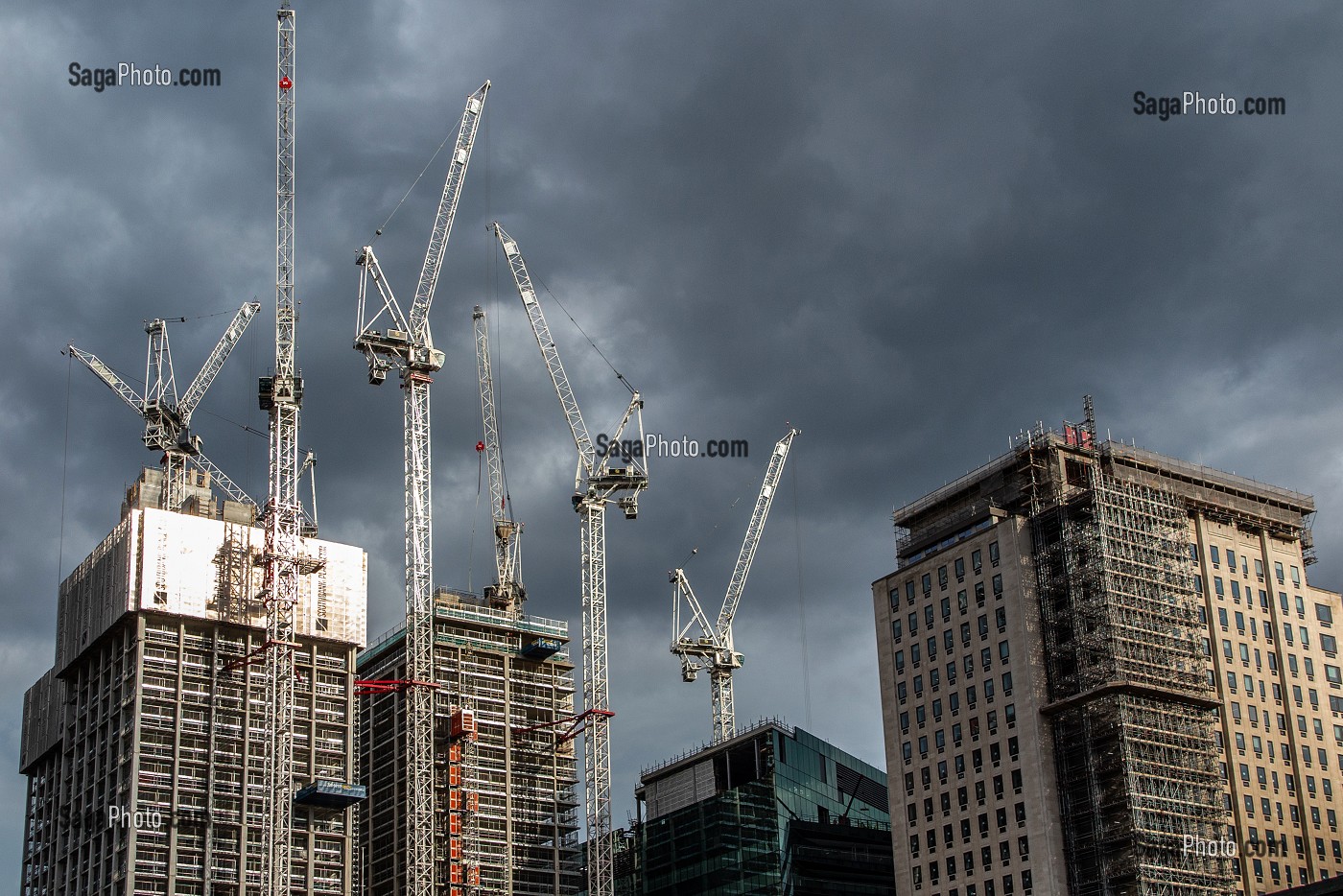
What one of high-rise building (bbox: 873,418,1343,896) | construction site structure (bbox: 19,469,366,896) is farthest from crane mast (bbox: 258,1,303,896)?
high-rise building (bbox: 873,418,1343,896)

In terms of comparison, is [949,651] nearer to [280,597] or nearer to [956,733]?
[956,733]

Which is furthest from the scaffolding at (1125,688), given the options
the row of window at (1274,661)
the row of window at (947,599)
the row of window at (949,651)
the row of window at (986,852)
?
the row of window at (949,651)

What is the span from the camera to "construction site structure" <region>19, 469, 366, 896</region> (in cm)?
18500

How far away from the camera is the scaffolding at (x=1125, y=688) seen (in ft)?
534

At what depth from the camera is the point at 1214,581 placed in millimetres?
181875

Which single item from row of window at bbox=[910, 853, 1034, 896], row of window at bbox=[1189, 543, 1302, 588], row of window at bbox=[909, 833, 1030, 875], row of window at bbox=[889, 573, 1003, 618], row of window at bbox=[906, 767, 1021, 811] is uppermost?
row of window at bbox=[1189, 543, 1302, 588]

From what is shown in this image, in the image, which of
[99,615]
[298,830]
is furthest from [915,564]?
[99,615]

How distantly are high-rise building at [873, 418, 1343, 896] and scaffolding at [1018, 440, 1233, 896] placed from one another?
0.20 meters

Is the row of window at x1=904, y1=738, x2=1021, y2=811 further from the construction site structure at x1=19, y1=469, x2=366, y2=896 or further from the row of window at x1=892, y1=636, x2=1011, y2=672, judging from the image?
the construction site structure at x1=19, y1=469, x2=366, y2=896

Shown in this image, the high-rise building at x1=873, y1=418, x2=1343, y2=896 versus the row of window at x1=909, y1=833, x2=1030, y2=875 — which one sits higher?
the high-rise building at x1=873, y1=418, x2=1343, y2=896

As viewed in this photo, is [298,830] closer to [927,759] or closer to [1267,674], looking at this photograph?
[927,759]

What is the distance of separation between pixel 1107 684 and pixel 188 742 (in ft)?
313

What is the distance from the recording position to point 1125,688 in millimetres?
166000

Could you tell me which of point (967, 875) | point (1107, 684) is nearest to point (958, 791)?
point (967, 875)
